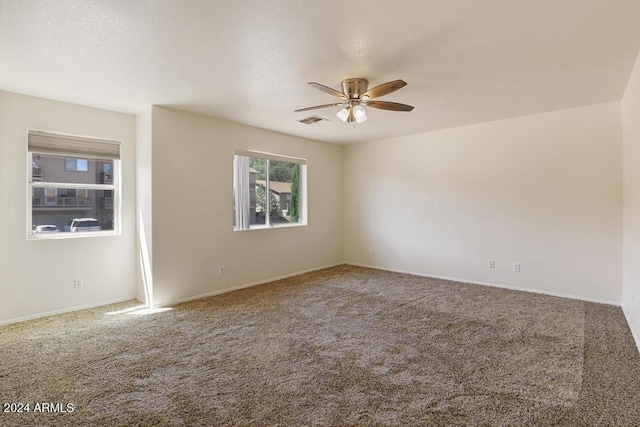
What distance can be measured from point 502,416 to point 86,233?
4560 millimetres

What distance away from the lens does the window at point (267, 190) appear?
4.94 meters

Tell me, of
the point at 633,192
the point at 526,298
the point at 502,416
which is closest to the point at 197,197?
the point at 502,416

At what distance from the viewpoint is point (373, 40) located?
239 cm

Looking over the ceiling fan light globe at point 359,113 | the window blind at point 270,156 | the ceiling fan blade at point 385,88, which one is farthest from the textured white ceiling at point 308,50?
the window blind at point 270,156

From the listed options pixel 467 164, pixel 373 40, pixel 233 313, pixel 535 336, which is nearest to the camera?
pixel 373 40

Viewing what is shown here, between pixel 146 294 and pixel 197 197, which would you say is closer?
pixel 146 294

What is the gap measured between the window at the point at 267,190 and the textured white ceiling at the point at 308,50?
49.7 inches

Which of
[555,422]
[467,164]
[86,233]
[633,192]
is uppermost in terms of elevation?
Answer: [467,164]

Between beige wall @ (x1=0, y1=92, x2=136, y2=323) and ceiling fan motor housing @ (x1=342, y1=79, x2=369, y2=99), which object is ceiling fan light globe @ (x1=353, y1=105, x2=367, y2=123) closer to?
ceiling fan motor housing @ (x1=342, y1=79, x2=369, y2=99)

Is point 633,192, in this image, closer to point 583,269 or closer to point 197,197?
point 583,269

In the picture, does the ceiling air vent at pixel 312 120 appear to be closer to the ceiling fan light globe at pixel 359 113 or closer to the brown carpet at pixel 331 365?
the ceiling fan light globe at pixel 359 113

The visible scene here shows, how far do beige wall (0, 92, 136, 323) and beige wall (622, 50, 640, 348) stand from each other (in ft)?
18.0

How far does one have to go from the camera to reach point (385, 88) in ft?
9.22

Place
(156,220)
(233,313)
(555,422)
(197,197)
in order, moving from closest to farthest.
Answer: (555,422) → (233,313) → (156,220) → (197,197)
